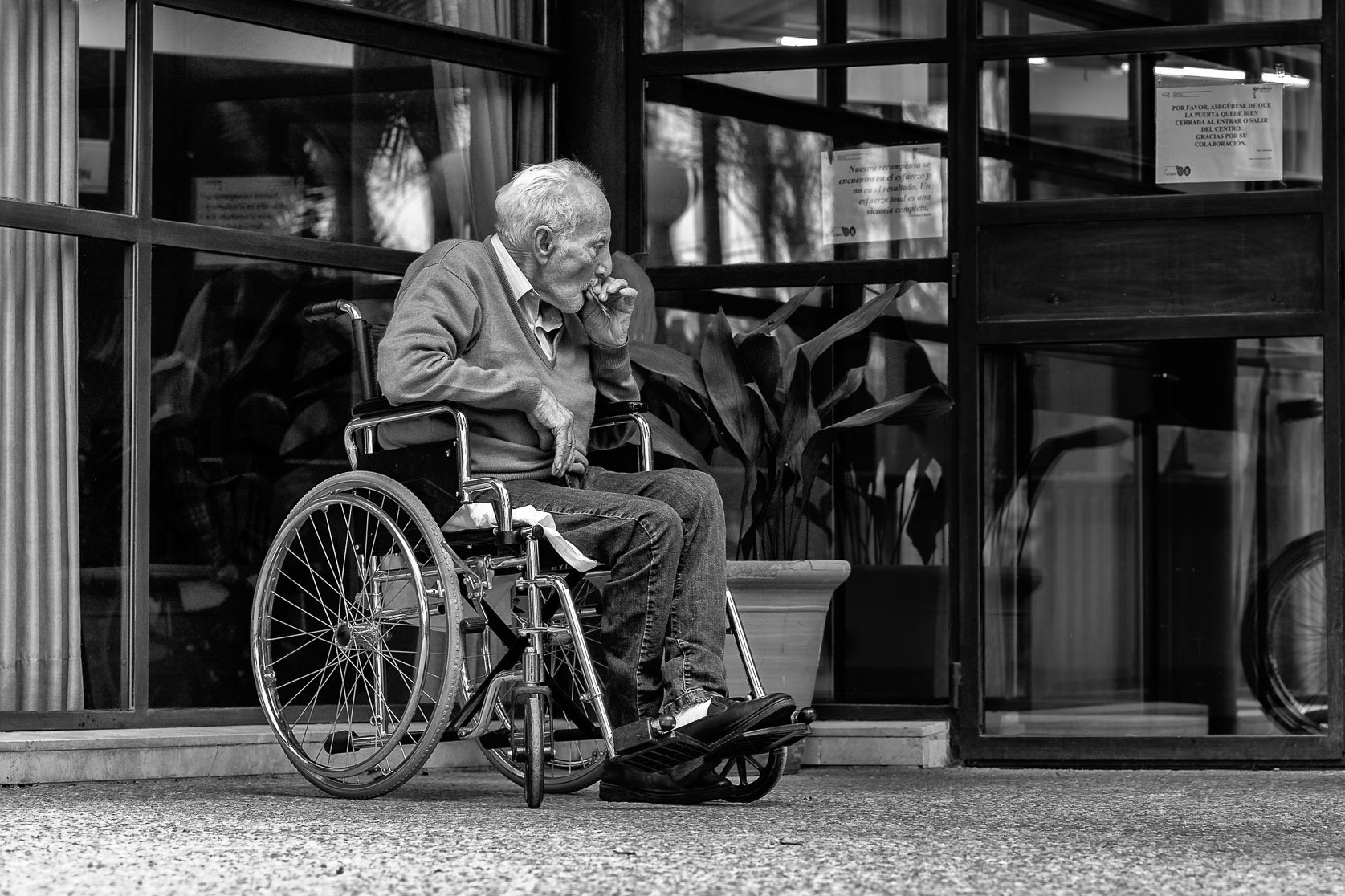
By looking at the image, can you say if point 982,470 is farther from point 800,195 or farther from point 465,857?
point 465,857

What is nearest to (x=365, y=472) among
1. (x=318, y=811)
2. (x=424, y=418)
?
(x=424, y=418)

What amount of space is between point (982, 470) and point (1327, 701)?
1037mm

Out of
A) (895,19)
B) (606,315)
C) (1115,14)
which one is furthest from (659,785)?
(1115,14)

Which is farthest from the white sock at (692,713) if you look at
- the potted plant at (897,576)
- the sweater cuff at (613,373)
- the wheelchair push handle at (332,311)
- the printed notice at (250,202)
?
the printed notice at (250,202)

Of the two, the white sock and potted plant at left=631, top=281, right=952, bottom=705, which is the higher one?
potted plant at left=631, top=281, right=952, bottom=705

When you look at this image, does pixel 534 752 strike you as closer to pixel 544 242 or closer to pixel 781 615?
pixel 544 242

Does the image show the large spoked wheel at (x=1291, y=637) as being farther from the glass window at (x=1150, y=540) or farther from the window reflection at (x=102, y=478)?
the window reflection at (x=102, y=478)

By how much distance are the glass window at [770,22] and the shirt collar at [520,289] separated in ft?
5.40

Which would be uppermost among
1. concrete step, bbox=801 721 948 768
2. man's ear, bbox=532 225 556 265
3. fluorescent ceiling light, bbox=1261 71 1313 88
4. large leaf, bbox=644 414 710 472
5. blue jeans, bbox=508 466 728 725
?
fluorescent ceiling light, bbox=1261 71 1313 88

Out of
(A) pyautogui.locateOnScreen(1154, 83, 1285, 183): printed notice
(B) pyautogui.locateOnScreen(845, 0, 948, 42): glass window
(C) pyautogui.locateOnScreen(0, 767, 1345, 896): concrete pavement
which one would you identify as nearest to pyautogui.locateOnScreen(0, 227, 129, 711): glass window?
(C) pyautogui.locateOnScreen(0, 767, 1345, 896): concrete pavement

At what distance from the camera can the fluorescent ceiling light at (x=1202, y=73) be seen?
4660 mm

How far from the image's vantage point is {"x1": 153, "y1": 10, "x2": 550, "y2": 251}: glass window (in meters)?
4.34

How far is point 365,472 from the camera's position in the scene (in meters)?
3.25

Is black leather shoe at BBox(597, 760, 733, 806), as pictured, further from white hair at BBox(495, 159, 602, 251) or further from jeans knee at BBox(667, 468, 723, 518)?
white hair at BBox(495, 159, 602, 251)
